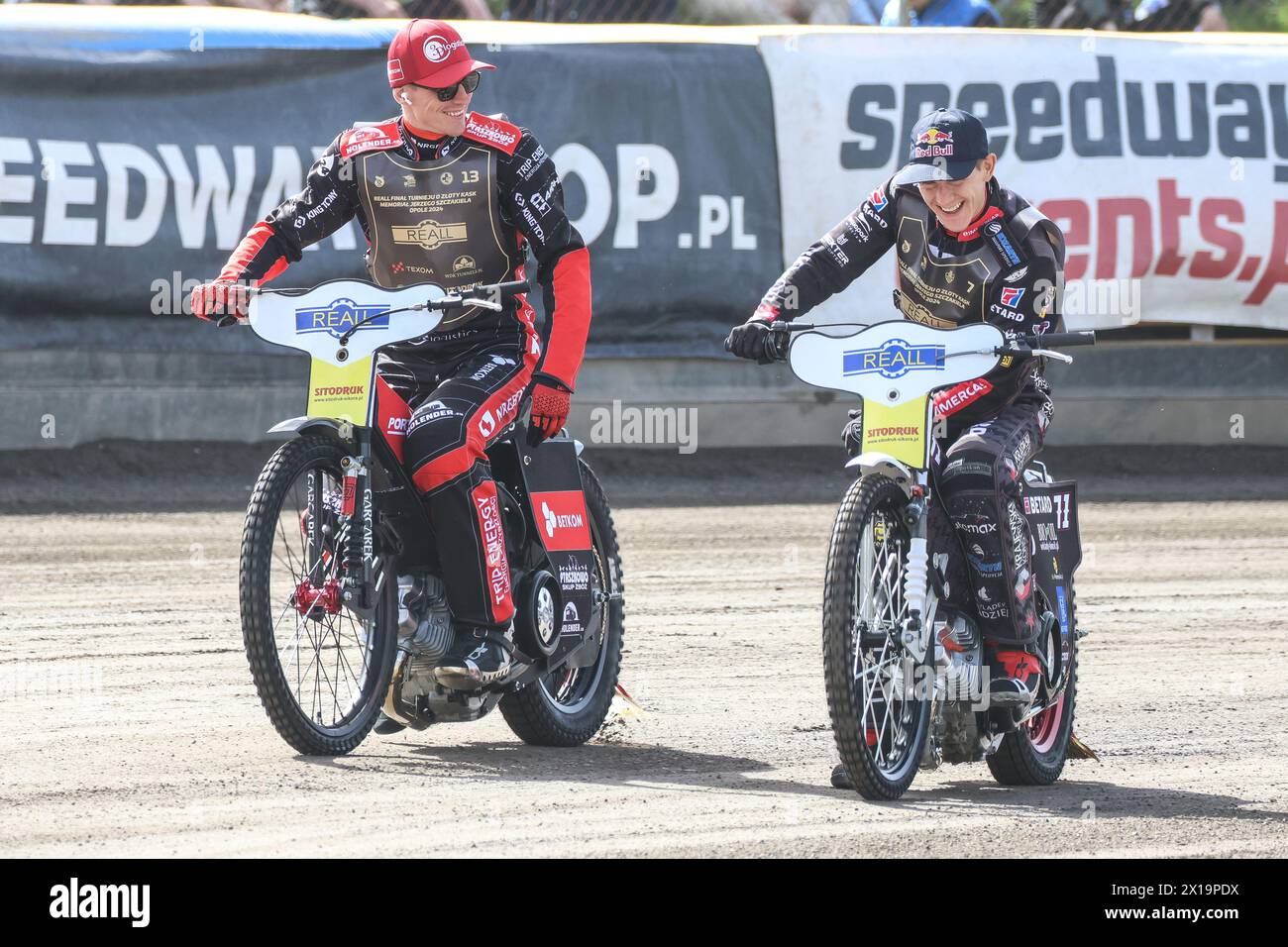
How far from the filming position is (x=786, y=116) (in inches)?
518

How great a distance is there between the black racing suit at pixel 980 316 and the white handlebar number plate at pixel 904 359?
194mm

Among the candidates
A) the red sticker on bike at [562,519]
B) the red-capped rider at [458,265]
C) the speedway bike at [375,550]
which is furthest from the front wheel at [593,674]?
the red-capped rider at [458,265]

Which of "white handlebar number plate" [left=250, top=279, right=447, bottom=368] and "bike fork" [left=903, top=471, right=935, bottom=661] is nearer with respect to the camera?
"bike fork" [left=903, top=471, right=935, bottom=661]

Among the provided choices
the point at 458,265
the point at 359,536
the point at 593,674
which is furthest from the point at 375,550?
the point at 593,674

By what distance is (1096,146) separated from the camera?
44.2ft

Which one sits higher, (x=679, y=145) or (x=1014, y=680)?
(x=679, y=145)

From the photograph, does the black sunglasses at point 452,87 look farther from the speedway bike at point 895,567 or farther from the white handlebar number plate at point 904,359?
the white handlebar number plate at point 904,359

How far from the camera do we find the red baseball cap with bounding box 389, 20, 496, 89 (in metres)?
6.19

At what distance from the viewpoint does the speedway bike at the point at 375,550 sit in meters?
5.88

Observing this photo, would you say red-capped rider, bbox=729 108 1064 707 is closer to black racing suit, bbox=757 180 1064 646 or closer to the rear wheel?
black racing suit, bbox=757 180 1064 646

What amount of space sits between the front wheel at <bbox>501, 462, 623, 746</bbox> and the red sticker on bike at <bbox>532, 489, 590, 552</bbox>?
0.45 ft

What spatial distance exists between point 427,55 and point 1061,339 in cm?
199

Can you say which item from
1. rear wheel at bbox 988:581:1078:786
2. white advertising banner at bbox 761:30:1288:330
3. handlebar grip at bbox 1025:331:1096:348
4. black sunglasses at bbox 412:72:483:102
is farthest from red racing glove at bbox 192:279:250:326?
white advertising banner at bbox 761:30:1288:330

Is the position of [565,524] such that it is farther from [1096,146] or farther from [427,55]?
[1096,146]
